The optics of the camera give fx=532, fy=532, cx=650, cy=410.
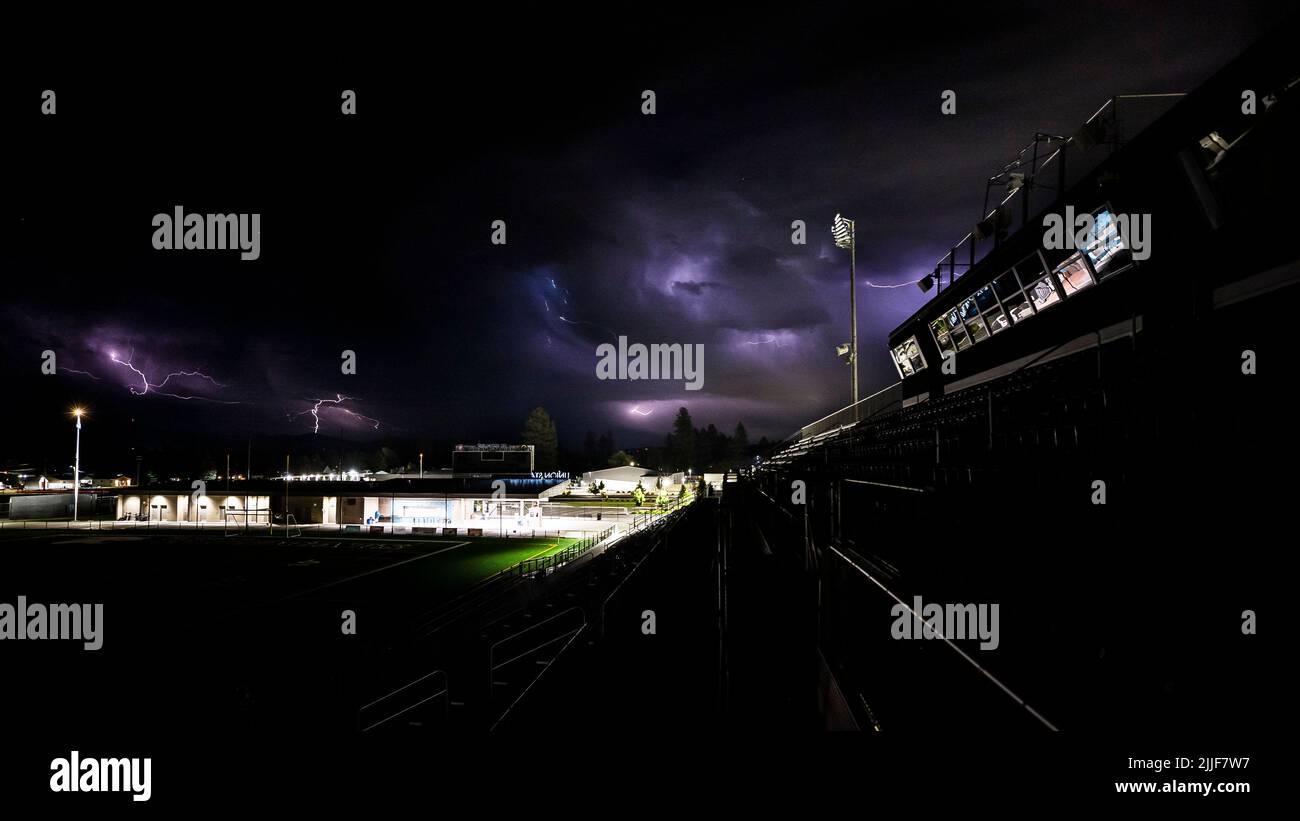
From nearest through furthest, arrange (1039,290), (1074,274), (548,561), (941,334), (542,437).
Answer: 1. (1074,274)
2. (1039,290)
3. (941,334)
4. (548,561)
5. (542,437)

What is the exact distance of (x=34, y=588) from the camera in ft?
70.5

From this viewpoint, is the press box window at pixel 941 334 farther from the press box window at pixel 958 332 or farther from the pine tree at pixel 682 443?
the pine tree at pixel 682 443

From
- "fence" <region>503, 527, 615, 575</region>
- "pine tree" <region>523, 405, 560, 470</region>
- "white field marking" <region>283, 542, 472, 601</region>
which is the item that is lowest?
"white field marking" <region>283, 542, 472, 601</region>

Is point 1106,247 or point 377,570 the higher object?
point 1106,247

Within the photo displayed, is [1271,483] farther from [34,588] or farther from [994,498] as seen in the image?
[34,588]

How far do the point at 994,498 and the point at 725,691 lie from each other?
397 centimetres

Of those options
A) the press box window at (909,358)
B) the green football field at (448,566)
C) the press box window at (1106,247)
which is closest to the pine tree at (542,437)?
the green football field at (448,566)

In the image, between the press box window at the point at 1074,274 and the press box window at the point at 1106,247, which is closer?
the press box window at the point at 1106,247

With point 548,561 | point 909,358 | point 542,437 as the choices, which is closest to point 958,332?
point 909,358

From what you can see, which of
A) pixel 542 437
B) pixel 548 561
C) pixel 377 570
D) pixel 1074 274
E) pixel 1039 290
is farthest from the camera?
pixel 542 437

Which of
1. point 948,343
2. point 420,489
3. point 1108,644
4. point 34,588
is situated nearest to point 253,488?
point 420,489

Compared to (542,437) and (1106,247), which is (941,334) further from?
(542,437)

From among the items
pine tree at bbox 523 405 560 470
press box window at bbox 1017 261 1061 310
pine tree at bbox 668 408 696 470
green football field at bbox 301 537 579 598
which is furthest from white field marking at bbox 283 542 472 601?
pine tree at bbox 668 408 696 470

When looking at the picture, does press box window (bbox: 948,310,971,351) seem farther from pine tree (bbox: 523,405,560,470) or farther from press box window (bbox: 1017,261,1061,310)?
pine tree (bbox: 523,405,560,470)
